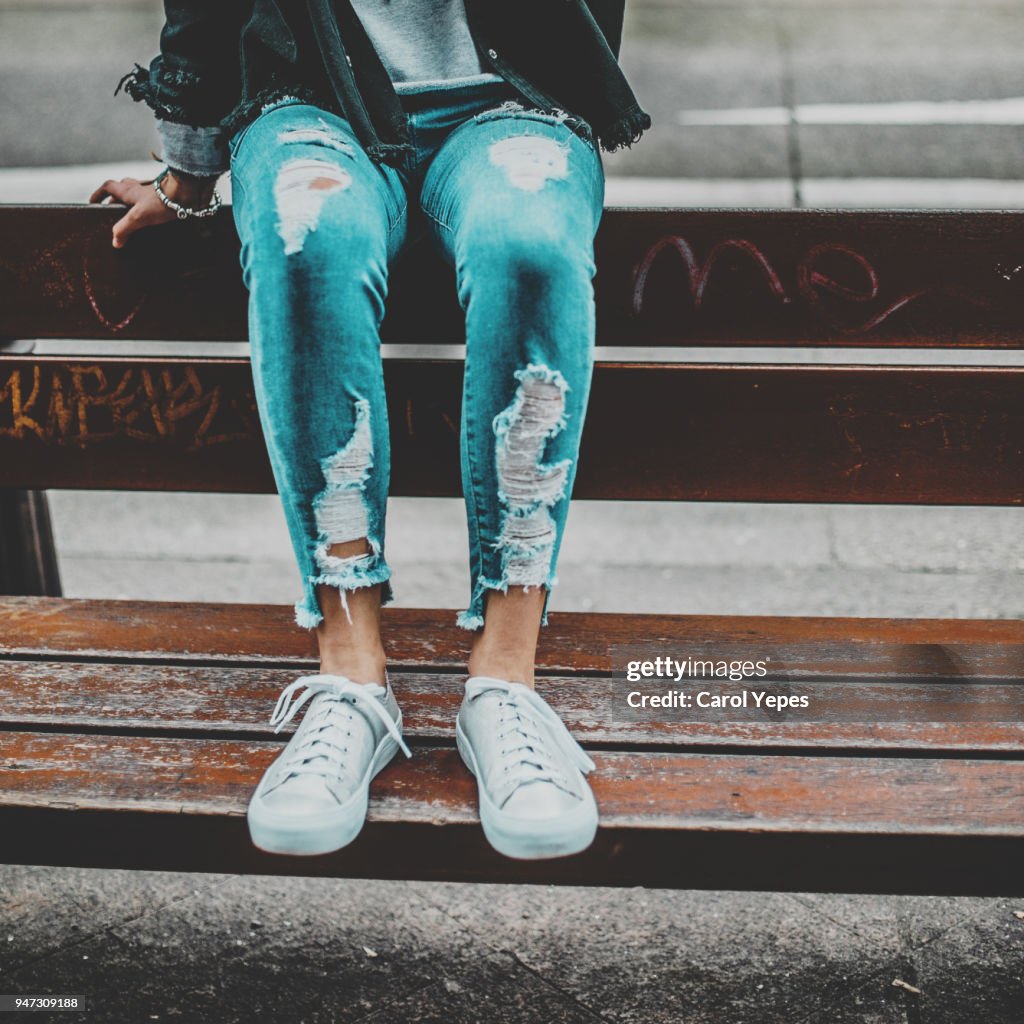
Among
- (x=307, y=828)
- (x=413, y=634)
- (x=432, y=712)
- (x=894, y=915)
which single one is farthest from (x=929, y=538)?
(x=307, y=828)

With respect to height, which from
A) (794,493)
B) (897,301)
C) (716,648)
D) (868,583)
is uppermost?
(897,301)

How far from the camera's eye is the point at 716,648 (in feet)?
6.13

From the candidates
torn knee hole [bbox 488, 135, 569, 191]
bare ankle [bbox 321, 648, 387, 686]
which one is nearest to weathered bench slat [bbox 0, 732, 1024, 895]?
bare ankle [bbox 321, 648, 387, 686]

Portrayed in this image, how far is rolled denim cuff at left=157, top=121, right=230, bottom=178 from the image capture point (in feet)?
5.65

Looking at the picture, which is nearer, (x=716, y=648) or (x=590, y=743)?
(x=590, y=743)

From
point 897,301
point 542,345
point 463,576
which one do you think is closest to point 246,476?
point 542,345

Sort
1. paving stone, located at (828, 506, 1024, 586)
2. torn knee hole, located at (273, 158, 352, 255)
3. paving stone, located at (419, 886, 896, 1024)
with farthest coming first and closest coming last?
1. paving stone, located at (828, 506, 1024, 586)
2. paving stone, located at (419, 886, 896, 1024)
3. torn knee hole, located at (273, 158, 352, 255)

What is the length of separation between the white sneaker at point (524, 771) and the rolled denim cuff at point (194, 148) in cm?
88

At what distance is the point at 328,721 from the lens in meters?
1.44

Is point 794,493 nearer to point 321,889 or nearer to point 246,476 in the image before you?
point 246,476

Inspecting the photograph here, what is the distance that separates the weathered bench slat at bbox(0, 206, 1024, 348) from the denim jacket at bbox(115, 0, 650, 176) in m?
0.24

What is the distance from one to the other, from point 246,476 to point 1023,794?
4.44ft

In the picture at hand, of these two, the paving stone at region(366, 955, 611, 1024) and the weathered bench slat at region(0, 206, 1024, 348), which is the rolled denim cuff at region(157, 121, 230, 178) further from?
the paving stone at region(366, 955, 611, 1024)

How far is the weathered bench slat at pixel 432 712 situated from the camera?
60.4 inches
